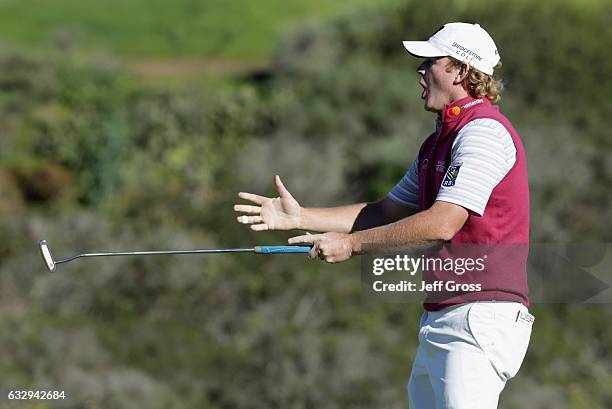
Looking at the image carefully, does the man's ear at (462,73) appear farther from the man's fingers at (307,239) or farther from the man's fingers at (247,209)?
the man's fingers at (247,209)

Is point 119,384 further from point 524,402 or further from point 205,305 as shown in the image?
point 205,305

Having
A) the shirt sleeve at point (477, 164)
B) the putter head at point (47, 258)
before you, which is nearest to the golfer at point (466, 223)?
the shirt sleeve at point (477, 164)

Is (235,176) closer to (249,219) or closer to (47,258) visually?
(47,258)

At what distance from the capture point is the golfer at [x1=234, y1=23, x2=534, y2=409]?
466 cm

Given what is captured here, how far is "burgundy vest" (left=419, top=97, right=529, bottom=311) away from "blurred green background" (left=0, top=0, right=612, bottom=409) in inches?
211

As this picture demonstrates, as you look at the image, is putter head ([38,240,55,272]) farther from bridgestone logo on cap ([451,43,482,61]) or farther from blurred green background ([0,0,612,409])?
blurred green background ([0,0,612,409])

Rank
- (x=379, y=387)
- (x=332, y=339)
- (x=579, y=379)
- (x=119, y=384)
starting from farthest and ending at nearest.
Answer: (x=579, y=379)
(x=332, y=339)
(x=379, y=387)
(x=119, y=384)

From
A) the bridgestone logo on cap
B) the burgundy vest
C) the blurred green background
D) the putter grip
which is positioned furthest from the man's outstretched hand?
the blurred green background

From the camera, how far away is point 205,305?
2280 centimetres

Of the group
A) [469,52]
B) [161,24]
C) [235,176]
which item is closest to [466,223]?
[469,52]

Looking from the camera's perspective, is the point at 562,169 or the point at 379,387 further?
the point at 562,169

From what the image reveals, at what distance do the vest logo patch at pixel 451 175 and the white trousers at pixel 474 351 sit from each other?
1.82ft

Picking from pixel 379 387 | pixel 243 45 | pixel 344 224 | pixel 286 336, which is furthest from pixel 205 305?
pixel 243 45

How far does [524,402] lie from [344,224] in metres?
12.1
